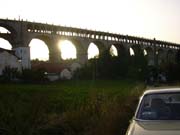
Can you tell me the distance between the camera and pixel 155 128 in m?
5.41

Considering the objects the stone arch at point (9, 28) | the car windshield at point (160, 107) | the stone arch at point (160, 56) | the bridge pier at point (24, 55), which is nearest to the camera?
the car windshield at point (160, 107)

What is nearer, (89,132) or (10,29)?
(89,132)

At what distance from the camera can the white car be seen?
5.36 meters

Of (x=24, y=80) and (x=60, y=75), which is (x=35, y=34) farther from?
(x=24, y=80)

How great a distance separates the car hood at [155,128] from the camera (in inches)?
201

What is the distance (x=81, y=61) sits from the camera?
3652 inches

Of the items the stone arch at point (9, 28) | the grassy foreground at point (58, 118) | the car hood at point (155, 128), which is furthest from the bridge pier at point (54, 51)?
the car hood at point (155, 128)

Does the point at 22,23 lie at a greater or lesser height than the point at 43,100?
greater

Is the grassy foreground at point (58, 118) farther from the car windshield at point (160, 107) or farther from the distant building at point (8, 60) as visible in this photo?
the distant building at point (8, 60)

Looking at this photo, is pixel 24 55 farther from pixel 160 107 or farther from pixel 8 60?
pixel 160 107

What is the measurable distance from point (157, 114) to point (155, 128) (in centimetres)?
73

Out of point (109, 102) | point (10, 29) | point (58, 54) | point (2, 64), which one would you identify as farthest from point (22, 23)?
point (109, 102)

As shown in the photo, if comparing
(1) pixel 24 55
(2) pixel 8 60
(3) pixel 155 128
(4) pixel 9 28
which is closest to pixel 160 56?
(4) pixel 9 28

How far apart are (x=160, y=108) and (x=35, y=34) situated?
76723 millimetres
